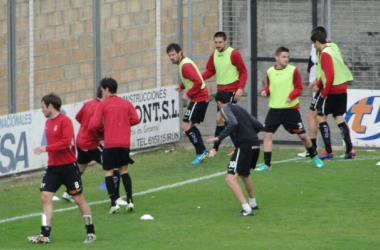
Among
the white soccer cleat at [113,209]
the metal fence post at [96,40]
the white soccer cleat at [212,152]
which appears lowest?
the white soccer cleat at [113,209]

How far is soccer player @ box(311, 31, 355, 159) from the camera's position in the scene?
54.4 ft

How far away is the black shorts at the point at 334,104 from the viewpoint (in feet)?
55.8

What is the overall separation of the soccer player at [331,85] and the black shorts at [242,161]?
Result: 137 inches

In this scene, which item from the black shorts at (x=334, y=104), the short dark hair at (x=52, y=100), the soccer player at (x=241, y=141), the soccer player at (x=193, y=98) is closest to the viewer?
the short dark hair at (x=52, y=100)

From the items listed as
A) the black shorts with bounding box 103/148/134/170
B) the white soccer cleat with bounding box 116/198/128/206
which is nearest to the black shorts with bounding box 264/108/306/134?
the white soccer cleat with bounding box 116/198/128/206

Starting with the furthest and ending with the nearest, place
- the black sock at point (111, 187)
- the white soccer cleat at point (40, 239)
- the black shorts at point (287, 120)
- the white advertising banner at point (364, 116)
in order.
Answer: the white advertising banner at point (364, 116) → the black shorts at point (287, 120) → the black sock at point (111, 187) → the white soccer cleat at point (40, 239)

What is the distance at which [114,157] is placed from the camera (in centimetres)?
1384

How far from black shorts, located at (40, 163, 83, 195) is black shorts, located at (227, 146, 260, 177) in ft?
6.99

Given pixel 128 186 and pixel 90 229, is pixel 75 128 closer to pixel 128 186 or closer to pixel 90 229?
pixel 128 186

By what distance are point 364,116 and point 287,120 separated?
305 cm

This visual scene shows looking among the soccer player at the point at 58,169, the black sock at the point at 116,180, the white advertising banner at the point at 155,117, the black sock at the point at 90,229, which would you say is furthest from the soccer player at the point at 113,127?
the white advertising banner at the point at 155,117

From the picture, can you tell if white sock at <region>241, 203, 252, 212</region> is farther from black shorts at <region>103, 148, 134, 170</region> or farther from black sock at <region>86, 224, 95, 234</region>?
black sock at <region>86, 224, 95, 234</region>

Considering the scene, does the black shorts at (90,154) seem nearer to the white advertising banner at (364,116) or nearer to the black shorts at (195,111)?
the black shorts at (195,111)

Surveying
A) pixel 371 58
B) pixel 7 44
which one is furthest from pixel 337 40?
pixel 7 44
